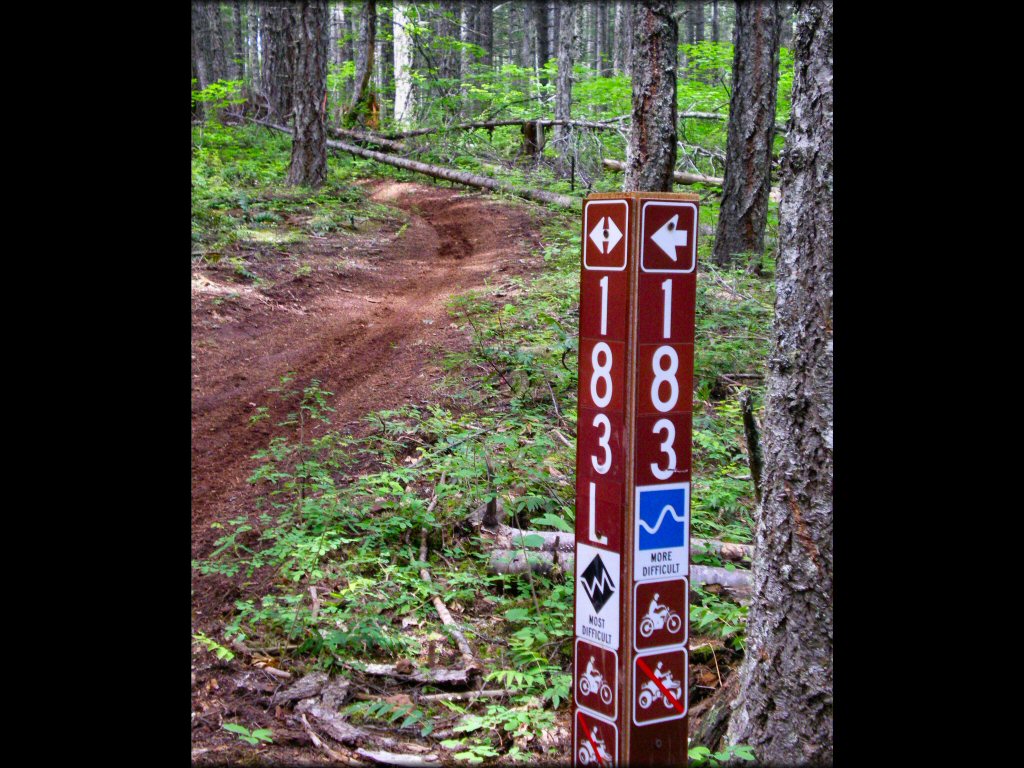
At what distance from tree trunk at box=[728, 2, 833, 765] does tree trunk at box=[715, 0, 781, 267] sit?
27.1ft

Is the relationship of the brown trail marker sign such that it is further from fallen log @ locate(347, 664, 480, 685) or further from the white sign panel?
fallen log @ locate(347, 664, 480, 685)

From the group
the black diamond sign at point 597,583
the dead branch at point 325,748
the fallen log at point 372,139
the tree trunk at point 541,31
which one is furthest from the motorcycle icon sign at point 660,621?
the tree trunk at point 541,31

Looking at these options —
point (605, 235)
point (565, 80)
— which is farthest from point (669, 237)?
point (565, 80)

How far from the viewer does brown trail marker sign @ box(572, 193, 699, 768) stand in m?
2.14

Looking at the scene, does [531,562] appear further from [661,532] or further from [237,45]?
[237,45]

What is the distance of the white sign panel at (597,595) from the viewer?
2162 mm

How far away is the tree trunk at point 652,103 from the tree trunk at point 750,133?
12.7 feet

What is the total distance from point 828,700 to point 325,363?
6394mm

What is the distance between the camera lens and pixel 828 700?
3008 millimetres

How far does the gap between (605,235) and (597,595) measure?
0.95 metres

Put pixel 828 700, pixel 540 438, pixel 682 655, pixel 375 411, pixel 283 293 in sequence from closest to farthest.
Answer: pixel 682 655 < pixel 828 700 < pixel 540 438 < pixel 375 411 < pixel 283 293

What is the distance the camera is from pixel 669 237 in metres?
2.18
